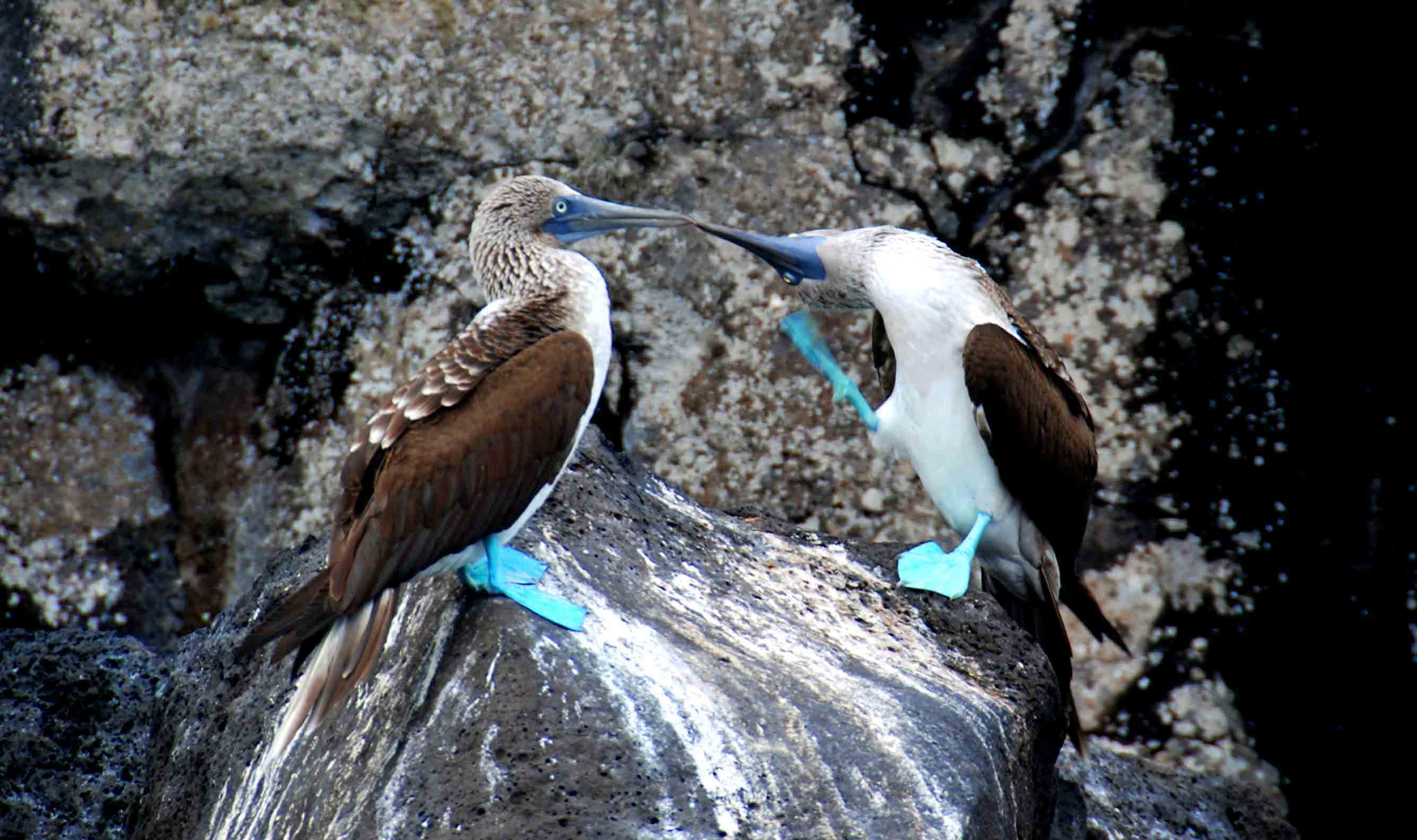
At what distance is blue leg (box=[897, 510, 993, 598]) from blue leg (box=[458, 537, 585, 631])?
0.97 m

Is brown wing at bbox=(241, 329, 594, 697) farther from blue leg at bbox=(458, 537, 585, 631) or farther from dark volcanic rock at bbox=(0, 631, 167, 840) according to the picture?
dark volcanic rock at bbox=(0, 631, 167, 840)

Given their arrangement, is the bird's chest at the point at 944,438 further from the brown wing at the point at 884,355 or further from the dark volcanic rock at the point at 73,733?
the dark volcanic rock at the point at 73,733

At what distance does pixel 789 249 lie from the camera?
387 centimetres

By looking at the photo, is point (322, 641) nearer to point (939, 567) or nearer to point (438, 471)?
point (438, 471)

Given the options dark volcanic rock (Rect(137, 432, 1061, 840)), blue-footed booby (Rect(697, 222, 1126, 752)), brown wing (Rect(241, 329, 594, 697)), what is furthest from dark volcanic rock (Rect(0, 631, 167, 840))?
blue-footed booby (Rect(697, 222, 1126, 752))

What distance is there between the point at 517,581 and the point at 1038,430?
138cm

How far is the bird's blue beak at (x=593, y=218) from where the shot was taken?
146 inches

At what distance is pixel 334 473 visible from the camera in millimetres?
4883

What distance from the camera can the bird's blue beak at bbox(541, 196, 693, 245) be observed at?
3711mm

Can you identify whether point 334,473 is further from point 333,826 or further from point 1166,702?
point 1166,702

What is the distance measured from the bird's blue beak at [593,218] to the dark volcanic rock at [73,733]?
5.29 feet

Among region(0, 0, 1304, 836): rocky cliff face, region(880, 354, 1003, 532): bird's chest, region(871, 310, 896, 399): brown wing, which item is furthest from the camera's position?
region(0, 0, 1304, 836): rocky cliff face

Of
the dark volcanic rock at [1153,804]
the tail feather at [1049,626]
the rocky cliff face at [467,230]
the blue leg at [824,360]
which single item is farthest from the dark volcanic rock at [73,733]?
the dark volcanic rock at [1153,804]

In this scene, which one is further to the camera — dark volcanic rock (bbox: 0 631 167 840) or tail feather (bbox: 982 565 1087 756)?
dark volcanic rock (bbox: 0 631 167 840)
